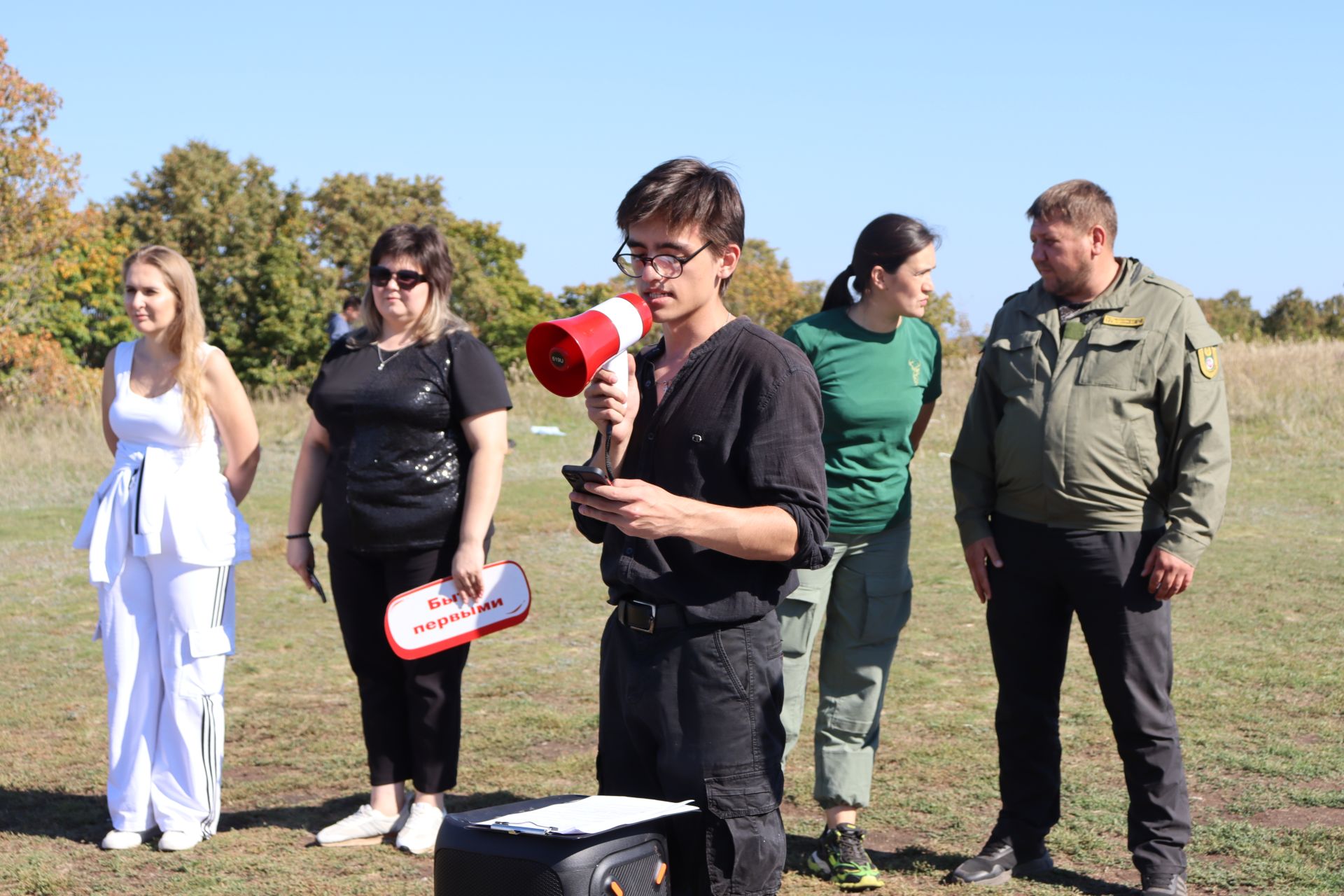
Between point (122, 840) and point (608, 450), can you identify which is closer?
point (608, 450)

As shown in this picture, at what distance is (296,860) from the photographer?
4.46 metres

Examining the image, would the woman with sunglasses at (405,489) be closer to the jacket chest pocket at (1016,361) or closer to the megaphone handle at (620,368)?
the jacket chest pocket at (1016,361)

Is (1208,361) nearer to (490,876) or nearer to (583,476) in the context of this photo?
(583,476)

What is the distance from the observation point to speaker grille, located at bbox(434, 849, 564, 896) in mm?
2291

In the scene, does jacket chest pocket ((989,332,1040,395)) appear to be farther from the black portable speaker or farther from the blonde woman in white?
the blonde woman in white

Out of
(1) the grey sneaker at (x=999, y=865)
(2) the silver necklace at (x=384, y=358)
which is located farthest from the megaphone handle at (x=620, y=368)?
(1) the grey sneaker at (x=999, y=865)

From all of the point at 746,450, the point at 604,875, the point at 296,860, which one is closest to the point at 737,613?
the point at 746,450

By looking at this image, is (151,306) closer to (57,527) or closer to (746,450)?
(746,450)

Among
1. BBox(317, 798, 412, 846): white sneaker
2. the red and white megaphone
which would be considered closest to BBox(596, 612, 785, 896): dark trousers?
the red and white megaphone

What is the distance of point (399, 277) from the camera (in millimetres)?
4531

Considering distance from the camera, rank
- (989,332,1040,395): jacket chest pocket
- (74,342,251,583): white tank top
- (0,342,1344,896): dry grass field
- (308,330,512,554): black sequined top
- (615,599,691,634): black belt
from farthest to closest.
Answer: (74,342,251,583): white tank top < (308,330,512,554): black sequined top < (0,342,1344,896): dry grass field < (989,332,1040,395): jacket chest pocket < (615,599,691,634): black belt

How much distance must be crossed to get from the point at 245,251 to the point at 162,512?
A: 105ft

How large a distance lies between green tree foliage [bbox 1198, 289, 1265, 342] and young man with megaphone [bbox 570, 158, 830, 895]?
28597 millimetres

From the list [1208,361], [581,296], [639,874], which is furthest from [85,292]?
[639,874]
